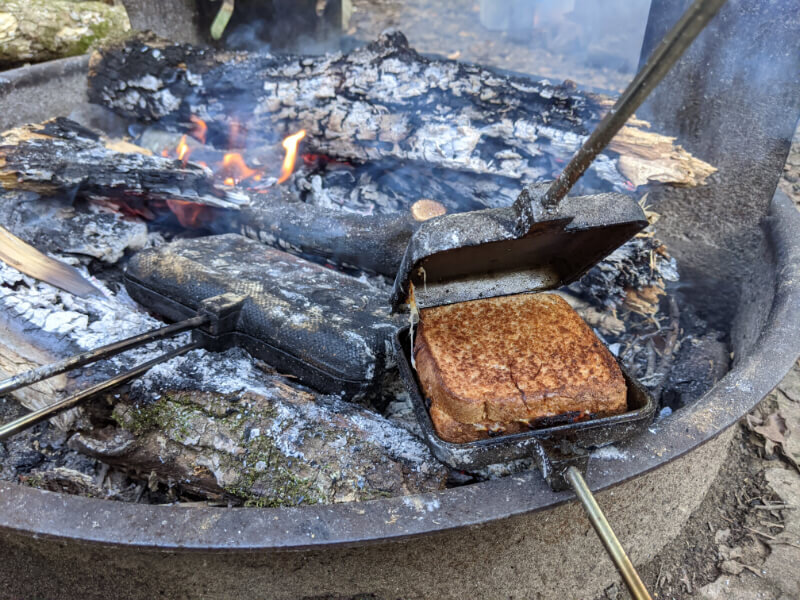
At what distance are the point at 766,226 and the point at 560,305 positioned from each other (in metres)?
1.78

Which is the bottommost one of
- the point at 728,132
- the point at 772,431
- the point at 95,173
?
the point at 772,431

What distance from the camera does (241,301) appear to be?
2318 mm

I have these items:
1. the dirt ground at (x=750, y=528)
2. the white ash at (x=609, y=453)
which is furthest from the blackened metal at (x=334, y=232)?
the dirt ground at (x=750, y=528)

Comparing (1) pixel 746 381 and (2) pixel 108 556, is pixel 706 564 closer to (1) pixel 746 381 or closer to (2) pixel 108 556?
(1) pixel 746 381

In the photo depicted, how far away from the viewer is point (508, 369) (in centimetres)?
172

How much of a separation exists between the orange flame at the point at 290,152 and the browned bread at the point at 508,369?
2.24 m

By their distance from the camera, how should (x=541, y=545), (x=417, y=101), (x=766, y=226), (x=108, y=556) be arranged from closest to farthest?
(x=108, y=556), (x=541, y=545), (x=766, y=226), (x=417, y=101)

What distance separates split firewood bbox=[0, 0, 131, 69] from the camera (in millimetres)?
4312

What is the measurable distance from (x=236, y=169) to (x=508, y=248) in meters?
2.67

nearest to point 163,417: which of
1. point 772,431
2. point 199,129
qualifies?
point 199,129

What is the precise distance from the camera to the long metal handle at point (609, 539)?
1.14m

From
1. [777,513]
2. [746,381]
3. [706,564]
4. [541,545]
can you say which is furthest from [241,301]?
[777,513]

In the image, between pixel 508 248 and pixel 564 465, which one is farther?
pixel 508 248

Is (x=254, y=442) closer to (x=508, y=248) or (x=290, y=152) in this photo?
(x=508, y=248)
